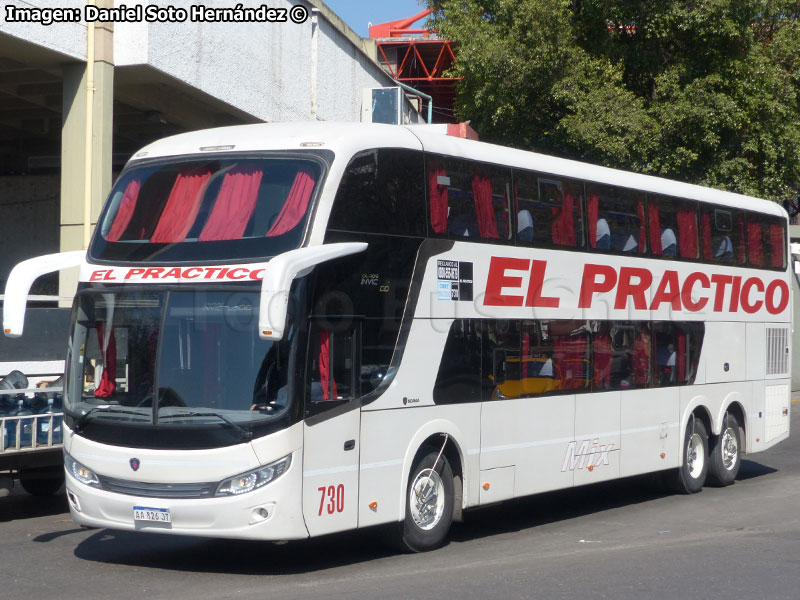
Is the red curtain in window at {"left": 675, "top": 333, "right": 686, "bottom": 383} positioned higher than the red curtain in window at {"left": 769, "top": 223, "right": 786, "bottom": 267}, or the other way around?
the red curtain in window at {"left": 769, "top": 223, "right": 786, "bottom": 267}

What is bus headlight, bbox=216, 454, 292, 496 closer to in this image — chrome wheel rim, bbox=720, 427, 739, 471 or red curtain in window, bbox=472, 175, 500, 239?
red curtain in window, bbox=472, 175, 500, 239

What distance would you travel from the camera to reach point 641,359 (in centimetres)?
1270

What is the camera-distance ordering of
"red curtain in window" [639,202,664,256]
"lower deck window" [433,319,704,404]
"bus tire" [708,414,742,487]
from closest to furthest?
"lower deck window" [433,319,704,404] → "red curtain in window" [639,202,664,256] → "bus tire" [708,414,742,487]

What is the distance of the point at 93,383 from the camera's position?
8.61 m

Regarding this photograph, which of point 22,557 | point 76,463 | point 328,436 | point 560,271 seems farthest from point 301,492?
point 560,271

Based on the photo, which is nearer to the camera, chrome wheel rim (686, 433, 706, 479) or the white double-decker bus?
the white double-decker bus

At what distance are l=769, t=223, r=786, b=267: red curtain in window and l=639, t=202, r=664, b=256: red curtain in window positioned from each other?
356 cm

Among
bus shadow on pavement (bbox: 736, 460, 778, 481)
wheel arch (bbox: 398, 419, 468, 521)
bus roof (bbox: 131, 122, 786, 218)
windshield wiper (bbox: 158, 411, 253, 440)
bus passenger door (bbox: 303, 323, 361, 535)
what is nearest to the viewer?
windshield wiper (bbox: 158, 411, 253, 440)

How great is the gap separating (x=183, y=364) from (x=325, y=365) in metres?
1.15

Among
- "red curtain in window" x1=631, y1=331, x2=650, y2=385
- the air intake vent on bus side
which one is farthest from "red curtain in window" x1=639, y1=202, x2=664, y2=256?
Result: the air intake vent on bus side

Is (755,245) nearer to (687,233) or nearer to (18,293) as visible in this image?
(687,233)

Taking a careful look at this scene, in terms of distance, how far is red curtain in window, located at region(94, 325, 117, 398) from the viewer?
849 cm

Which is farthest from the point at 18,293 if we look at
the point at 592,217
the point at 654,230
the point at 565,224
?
the point at 654,230

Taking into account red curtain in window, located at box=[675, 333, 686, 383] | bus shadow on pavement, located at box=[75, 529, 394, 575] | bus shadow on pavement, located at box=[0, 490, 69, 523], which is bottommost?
bus shadow on pavement, located at box=[0, 490, 69, 523]
